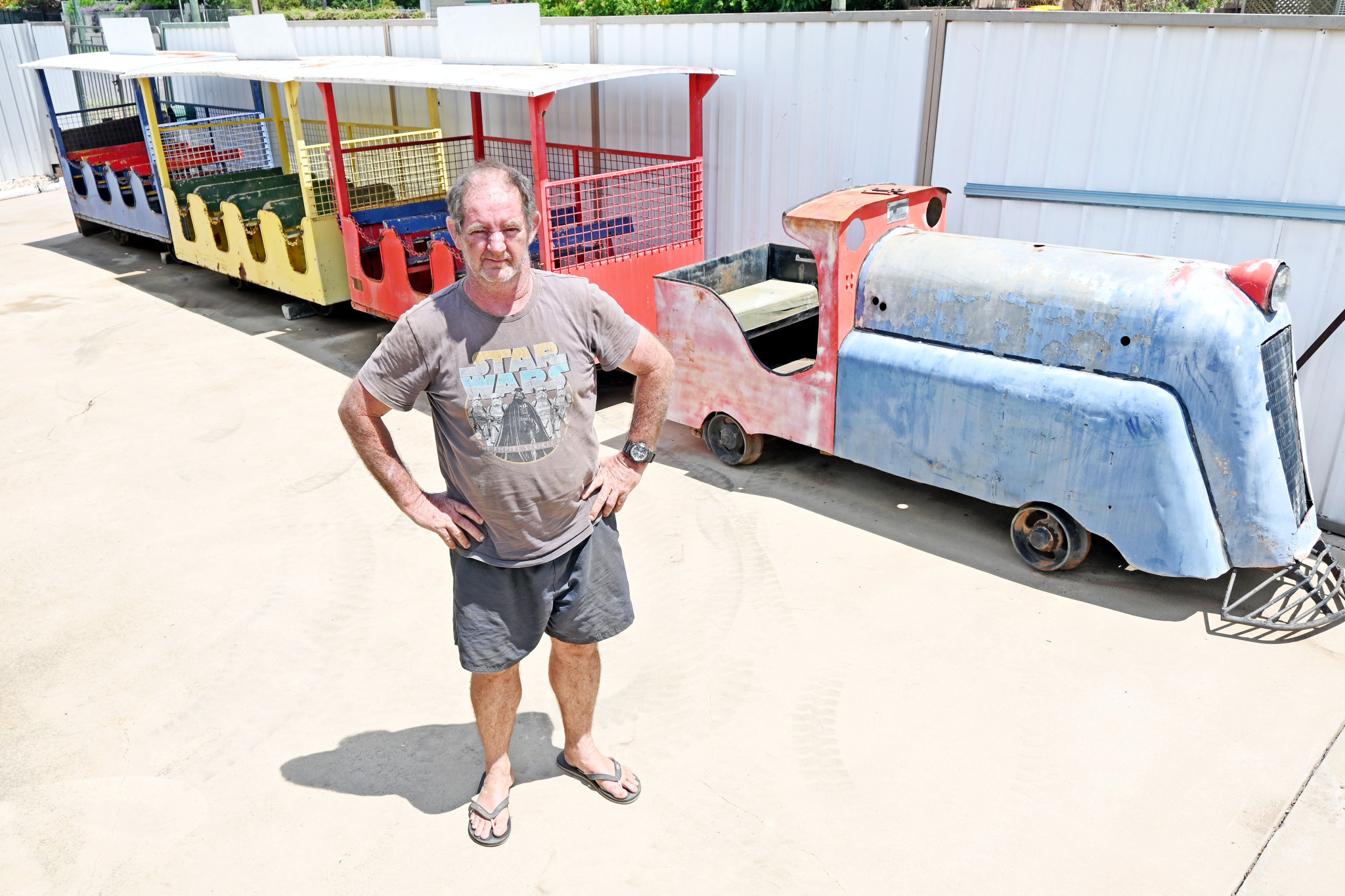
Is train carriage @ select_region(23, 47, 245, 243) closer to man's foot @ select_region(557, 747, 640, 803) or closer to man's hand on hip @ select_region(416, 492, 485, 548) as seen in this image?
man's hand on hip @ select_region(416, 492, 485, 548)

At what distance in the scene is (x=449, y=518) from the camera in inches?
104

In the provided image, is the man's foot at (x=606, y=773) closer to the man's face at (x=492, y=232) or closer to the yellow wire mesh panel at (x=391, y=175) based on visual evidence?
the man's face at (x=492, y=232)

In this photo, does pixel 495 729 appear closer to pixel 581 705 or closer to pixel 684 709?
pixel 581 705

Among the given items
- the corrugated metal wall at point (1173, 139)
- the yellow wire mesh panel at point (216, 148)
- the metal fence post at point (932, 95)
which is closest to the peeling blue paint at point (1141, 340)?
the corrugated metal wall at point (1173, 139)

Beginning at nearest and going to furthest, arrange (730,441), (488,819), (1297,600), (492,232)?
1. (492,232)
2. (488,819)
3. (1297,600)
4. (730,441)

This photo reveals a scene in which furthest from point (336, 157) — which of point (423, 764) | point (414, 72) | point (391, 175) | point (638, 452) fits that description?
point (638, 452)

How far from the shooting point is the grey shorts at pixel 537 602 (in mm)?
2711

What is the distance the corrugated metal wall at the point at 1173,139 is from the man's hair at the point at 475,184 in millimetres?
3934

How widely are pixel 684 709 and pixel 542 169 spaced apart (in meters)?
3.89

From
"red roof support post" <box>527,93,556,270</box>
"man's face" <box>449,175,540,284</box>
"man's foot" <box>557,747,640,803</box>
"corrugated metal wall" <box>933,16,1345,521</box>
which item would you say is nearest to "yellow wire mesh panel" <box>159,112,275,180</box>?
"red roof support post" <box>527,93,556,270</box>

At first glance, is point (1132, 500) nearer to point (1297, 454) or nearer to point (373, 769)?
point (1297, 454)

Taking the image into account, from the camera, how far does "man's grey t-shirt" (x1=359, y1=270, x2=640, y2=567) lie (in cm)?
246

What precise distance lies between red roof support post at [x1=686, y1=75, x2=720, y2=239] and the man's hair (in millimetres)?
Answer: 4544

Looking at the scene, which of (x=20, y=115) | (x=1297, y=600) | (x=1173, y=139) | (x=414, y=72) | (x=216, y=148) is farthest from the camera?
(x=20, y=115)
